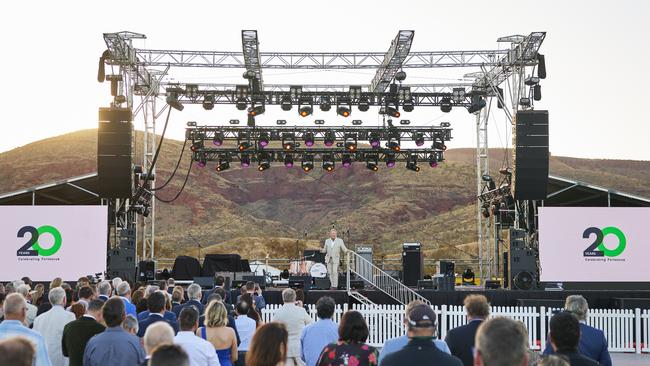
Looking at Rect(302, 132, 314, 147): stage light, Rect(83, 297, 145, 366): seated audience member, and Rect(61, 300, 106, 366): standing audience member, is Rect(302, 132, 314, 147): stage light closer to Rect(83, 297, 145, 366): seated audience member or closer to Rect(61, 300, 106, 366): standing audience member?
Rect(61, 300, 106, 366): standing audience member

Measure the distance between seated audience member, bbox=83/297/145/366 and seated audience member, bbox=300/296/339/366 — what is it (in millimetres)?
1736

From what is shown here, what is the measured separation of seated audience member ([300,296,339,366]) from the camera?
308 inches

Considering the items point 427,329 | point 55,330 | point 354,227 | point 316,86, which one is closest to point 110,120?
point 316,86

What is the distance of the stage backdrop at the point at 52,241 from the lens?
2316cm

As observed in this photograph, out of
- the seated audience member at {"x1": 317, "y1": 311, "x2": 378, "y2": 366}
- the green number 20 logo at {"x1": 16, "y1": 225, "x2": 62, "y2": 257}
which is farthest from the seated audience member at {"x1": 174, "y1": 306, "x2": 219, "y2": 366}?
the green number 20 logo at {"x1": 16, "y1": 225, "x2": 62, "y2": 257}

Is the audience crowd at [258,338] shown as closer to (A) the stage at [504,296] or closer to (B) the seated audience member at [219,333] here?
(B) the seated audience member at [219,333]

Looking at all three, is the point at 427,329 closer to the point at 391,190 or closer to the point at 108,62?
the point at 108,62

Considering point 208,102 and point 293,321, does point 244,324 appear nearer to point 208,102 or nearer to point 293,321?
point 293,321

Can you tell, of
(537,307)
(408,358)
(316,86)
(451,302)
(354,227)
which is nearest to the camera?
(408,358)

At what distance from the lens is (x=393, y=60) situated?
24.5 metres

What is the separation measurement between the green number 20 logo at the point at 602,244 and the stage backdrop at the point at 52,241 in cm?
1329

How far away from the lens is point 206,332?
23.8 ft

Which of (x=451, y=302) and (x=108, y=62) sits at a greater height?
(x=108, y=62)

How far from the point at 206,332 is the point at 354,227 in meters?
74.2
